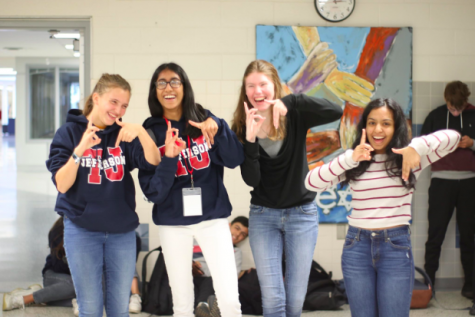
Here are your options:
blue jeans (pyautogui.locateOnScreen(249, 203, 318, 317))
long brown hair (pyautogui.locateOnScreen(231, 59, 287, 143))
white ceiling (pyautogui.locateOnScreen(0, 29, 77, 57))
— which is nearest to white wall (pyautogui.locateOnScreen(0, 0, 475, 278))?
long brown hair (pyautogui.locateOnScreen(231, 59, 287, 143))

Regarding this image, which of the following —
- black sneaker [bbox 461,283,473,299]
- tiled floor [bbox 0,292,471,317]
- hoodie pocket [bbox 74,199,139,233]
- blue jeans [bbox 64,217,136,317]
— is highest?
hoodie pocket [bbox 74,199,139,233]

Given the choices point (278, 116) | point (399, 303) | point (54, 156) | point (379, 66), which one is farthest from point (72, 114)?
point (379, 66)

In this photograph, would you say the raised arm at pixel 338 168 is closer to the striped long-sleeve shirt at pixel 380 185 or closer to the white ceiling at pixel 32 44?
the striped long-sleeve shirt at pixel 380 185

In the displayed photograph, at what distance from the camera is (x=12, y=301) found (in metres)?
3.65

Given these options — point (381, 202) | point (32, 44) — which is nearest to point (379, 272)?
point (381, 202)

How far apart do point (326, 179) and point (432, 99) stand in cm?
258

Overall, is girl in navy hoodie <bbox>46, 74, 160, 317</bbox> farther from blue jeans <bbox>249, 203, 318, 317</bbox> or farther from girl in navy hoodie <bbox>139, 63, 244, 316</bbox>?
Answer: blue jeans <bbox>249, 203, 318, 317</bbox>

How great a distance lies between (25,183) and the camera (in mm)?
10273

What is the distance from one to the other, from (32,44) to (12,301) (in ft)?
27.1

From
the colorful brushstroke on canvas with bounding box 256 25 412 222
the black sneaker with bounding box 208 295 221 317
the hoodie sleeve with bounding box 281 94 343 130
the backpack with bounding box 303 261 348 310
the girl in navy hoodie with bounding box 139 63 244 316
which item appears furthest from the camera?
the colorful brushstroke on canvas with bounding box 256 25 412 222

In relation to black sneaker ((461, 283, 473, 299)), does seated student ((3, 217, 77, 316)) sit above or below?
above

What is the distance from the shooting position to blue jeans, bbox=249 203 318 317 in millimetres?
2275

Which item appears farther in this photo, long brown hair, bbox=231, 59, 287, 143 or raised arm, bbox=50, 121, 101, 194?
long brown hair, bbox=231, 59, 287, 143

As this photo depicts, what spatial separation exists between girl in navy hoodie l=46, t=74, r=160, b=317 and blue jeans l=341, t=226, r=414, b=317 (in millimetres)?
1064
